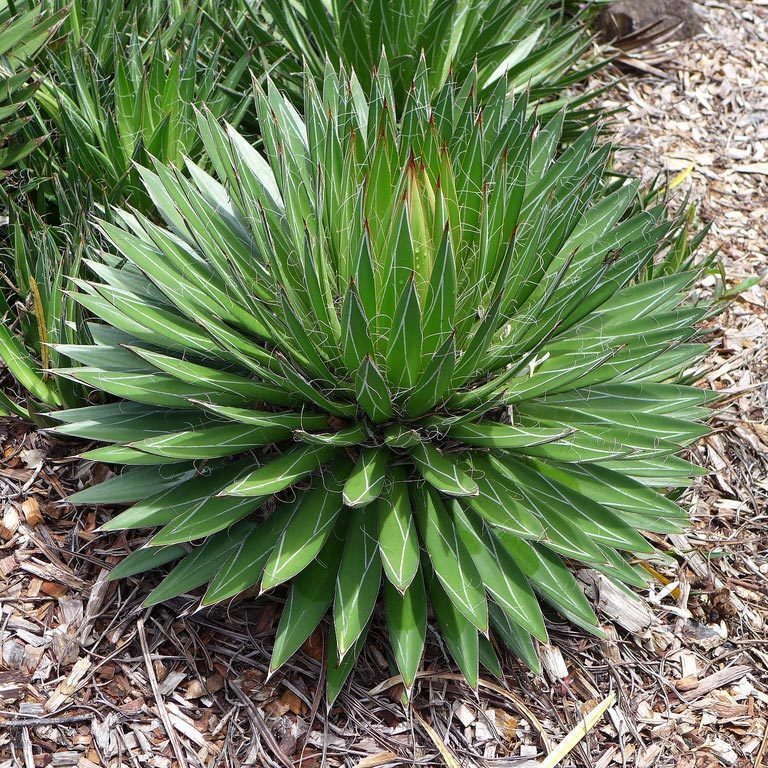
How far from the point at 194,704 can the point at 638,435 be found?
53.6 inches

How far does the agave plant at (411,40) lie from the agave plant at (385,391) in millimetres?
774

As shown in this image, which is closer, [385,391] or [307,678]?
[385,391]

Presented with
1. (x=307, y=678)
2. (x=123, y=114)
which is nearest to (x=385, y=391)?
(x=307, y=678)

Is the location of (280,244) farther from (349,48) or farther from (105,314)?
(349,48)

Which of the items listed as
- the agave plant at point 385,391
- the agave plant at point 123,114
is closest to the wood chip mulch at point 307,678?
the agave plant at point 385,391

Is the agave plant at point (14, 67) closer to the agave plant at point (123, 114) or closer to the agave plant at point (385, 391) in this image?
the agave plant at point (123, 114)

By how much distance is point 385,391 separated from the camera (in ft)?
6.39

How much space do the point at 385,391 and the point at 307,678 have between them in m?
0.85

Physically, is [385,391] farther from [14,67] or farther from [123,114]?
[14,67]

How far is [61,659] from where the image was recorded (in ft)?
7.11

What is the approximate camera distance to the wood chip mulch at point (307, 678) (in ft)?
6.90

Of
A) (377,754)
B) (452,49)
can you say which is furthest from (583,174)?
(377,754)

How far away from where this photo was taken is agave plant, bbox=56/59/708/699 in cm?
197

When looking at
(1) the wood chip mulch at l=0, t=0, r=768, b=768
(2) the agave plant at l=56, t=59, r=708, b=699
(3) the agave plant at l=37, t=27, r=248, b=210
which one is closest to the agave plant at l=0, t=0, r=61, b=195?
(3) the agave plant at l=37, t=27, r=248, b=210
